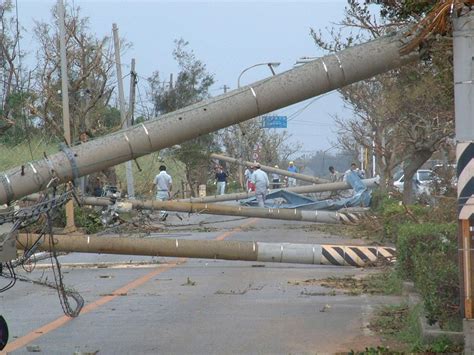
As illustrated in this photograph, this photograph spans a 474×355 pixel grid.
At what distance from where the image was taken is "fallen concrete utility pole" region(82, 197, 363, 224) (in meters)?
27.8

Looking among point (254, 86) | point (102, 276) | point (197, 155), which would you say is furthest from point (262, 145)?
point (254, 86)

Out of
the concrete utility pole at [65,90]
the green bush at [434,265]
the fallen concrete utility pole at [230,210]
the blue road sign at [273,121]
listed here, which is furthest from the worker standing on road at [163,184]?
the blue road sign at [273,121]

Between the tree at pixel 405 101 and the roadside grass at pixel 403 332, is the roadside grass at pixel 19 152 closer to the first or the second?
the tree at pixel 405 101

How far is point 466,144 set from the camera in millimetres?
9328

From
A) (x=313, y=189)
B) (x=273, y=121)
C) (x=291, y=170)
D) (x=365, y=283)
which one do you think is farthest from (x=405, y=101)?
(x=273, y=121)

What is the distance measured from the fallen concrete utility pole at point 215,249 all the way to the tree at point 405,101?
2912mm

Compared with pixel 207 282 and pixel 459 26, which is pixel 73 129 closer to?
pixel 207 282

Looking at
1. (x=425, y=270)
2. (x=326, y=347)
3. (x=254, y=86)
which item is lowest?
(x=326, y=347)

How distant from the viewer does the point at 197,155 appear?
52188 millimetres

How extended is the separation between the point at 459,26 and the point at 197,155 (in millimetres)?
43094

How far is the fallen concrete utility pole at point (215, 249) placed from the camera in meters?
13.4

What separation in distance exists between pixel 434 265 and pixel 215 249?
435 cm

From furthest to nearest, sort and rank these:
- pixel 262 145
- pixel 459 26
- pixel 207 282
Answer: pixel 262 145 < pixel 207 282 < pixel 459 26

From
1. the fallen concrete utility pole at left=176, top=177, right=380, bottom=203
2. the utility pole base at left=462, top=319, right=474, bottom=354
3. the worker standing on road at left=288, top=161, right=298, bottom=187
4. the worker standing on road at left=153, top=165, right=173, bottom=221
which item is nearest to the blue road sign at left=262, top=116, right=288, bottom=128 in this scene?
the worker standing on road at left=288, top=161, right=298, bottom=187
